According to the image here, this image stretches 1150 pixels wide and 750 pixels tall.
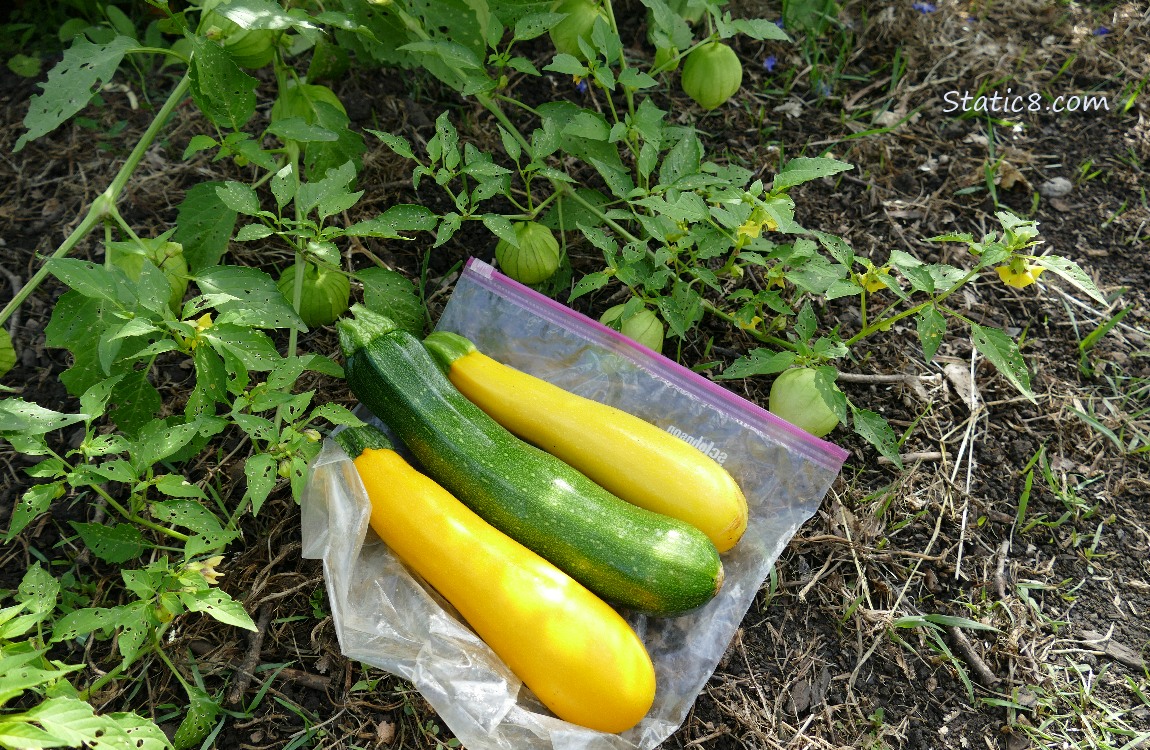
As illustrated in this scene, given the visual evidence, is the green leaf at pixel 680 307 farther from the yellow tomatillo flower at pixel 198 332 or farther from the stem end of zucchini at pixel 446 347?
the yellow tomatillo flower at pixel 198 332

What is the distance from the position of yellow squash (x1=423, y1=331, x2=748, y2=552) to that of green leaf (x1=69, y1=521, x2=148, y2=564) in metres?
0.95

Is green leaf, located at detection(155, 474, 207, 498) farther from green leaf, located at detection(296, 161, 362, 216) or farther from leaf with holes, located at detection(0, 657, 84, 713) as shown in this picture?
green leaf, located at detection(296, 161, 362, 216)

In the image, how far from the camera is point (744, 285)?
317cm

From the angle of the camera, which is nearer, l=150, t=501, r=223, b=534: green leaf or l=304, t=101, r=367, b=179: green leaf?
l=150, t=501, r=223, b=534: green leaf

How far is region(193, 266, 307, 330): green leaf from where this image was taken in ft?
7.31

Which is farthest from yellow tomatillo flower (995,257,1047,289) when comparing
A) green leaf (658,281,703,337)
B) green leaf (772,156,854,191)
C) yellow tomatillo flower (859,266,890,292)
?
green leaf (658,281,703,337)

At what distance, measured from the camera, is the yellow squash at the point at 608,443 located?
7.96ft

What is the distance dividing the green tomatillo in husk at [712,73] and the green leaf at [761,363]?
3.34ft

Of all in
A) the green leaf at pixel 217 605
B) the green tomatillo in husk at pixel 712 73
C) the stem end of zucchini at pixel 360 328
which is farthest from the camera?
the green tomatillo in husk at pixel 712 73

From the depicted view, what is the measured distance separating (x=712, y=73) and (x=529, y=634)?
1.98m

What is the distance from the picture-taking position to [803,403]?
2602 millimetres

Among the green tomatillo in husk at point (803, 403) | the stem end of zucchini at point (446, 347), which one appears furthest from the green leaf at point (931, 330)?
the stem end of zucchini at point (446, 347)

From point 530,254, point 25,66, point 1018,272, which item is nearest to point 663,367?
point 530,254

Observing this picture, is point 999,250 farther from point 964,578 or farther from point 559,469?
point 559,469
